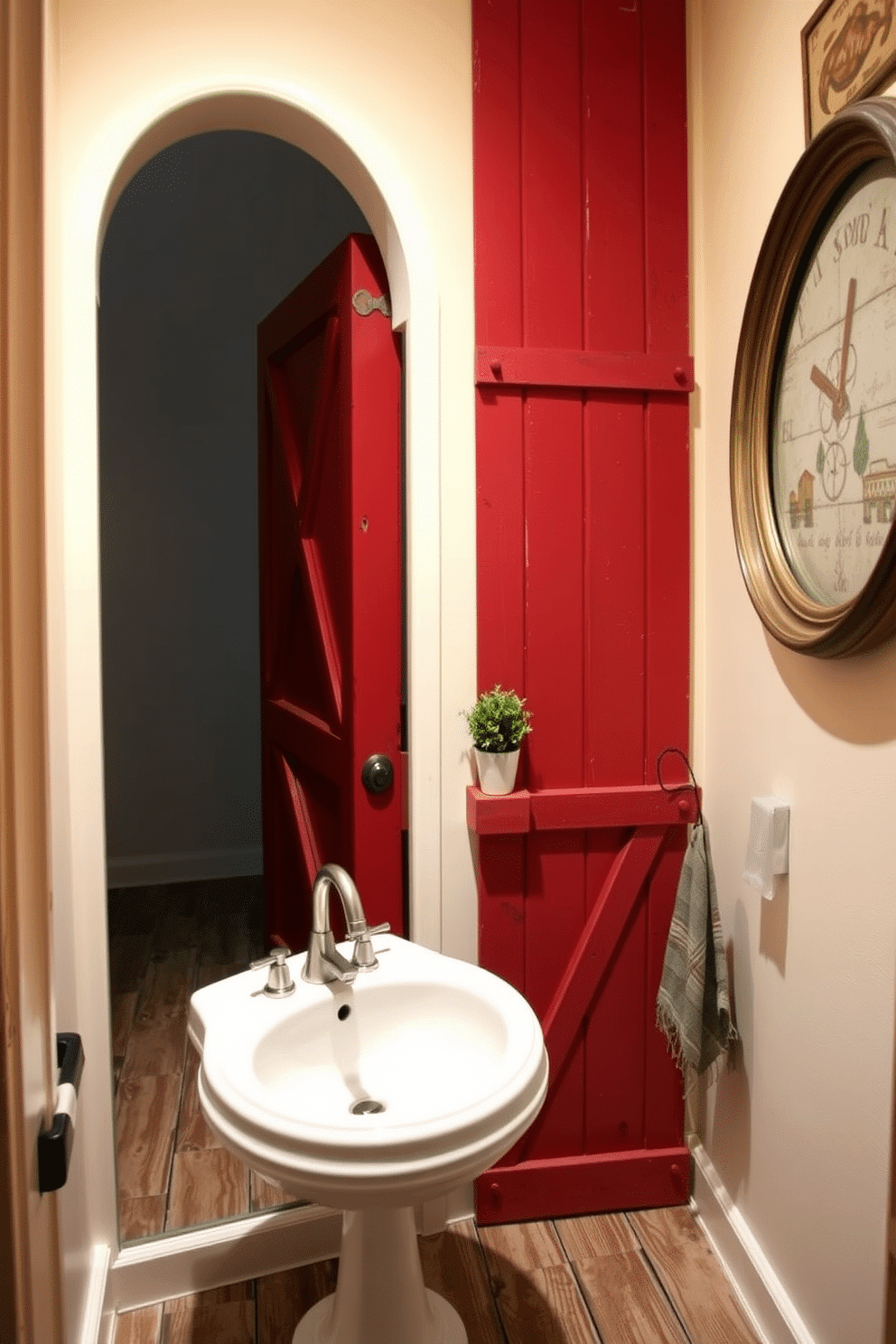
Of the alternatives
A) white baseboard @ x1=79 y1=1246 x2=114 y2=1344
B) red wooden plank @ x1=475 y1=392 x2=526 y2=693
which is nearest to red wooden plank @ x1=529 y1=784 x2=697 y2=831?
red wooden plank @ x1=475 y1=392 x2=526 y2=693

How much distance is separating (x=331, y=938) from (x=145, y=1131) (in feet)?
3.80

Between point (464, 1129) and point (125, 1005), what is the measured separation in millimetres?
2043

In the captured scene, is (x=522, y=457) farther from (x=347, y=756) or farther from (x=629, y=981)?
(x=629, y=981)

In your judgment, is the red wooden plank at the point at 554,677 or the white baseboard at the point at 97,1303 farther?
the red wooden plank at the point at 554,677

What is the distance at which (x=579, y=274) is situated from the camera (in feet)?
5.83

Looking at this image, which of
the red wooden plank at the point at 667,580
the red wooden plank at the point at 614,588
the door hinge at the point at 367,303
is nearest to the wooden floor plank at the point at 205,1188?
the red wooden plank at the point at 614,588

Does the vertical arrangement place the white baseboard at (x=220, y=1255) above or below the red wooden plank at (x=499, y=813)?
below

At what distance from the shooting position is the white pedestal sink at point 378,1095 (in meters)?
1.11

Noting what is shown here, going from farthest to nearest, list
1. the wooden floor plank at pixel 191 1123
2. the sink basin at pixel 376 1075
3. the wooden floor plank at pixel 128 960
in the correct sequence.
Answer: the wooden floor plank at pixel 128 960 → the wooden floor plank at pixel 191 1123 → the sink basin at pixel 376 1075

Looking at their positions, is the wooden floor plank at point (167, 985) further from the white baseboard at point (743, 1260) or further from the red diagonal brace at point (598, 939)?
A: the white baseboard at point (743, 1260)

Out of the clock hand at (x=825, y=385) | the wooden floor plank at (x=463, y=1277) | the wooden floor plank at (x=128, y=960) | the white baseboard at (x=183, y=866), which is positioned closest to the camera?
the clock hand at (x=825, y=385)

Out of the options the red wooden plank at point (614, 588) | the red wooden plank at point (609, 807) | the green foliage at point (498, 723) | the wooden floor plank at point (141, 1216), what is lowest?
the wooden floor plank at point (141, 1216)

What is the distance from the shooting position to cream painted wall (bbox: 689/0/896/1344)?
130 centimetres

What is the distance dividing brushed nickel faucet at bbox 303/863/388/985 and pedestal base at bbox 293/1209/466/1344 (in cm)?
35
